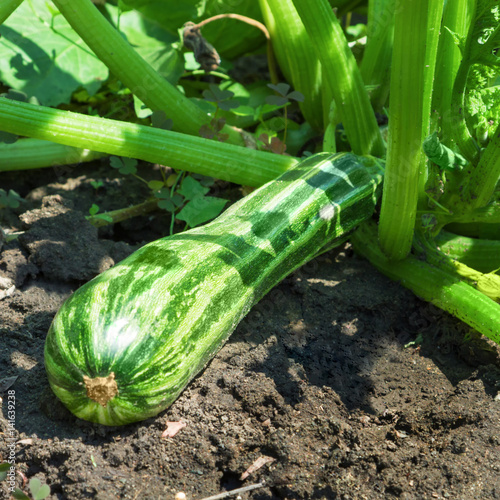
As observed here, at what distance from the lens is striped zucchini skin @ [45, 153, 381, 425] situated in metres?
1.69

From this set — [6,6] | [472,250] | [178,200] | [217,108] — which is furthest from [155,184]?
[472,250]

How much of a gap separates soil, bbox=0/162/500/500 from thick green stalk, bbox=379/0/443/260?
1.07 ft

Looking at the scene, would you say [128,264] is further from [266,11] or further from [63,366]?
[266,11]

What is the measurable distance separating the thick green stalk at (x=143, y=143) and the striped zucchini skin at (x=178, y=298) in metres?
0.21

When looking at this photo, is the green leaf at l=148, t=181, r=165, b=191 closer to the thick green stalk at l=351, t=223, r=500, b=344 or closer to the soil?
the soil

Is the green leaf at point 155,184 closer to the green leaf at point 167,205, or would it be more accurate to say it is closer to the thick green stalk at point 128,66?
the green leaf at point 167,205

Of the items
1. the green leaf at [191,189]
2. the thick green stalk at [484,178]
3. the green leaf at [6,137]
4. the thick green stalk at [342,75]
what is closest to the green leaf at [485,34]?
the thick green stalk at [484,178]

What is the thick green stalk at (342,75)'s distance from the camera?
226cm

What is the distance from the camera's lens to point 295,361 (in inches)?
82.0

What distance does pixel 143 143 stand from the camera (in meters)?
2.38

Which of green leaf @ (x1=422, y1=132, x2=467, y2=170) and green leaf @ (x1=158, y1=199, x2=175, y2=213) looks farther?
green leaf @ (x1=158, y1=199, x2=175, y2=213)

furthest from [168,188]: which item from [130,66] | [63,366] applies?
[63,366]

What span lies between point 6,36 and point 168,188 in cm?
119

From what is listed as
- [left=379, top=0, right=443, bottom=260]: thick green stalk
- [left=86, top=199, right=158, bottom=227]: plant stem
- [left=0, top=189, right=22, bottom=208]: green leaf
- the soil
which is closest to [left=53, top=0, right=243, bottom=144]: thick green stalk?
[left=86, top=199, right=158, bottom=227]: plant stem
